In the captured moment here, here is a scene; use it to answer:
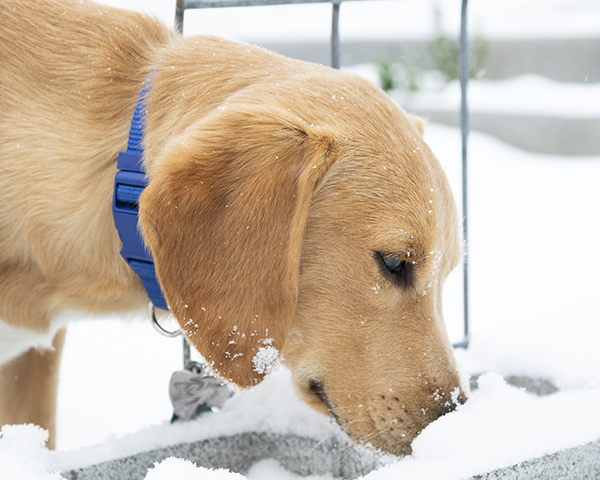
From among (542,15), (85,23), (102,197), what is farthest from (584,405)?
(542,15)

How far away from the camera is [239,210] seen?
161 cm

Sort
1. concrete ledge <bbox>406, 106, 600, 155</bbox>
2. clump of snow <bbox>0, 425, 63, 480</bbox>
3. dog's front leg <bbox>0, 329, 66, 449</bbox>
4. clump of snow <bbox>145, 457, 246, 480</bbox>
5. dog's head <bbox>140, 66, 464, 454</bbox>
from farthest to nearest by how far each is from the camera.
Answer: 1. concrete ledge <bbox>406, 106, 600, 155</bbox>
2. dog's front leg <bbox>0, 329, 66, 449</bbox>
3. dog's head <bbox>140, 66, 464, 454</bbox>
4. clump of snow <bbox>0, 425, 63, 480</bbox>
5. clump of snow <bbox>145, 457, 246, 480</bbox>

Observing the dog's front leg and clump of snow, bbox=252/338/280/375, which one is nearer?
clump of snow, bbox=252/338/280/375

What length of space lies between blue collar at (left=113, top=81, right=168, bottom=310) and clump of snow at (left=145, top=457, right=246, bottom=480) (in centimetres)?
60

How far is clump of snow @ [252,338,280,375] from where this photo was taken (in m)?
1.68

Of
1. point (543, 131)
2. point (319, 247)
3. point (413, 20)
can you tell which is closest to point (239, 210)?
point (319, 247)

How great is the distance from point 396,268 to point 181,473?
0.79 m

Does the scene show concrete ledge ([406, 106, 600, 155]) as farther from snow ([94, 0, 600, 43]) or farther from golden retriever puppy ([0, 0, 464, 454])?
golden retriever puppy ([0, 0, 464, 454])

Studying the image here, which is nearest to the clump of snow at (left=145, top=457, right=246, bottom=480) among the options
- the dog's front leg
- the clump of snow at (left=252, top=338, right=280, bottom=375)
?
the clump of snow at (left=252, top=338, right=280, bottom=375)

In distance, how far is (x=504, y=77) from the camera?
27.2ft

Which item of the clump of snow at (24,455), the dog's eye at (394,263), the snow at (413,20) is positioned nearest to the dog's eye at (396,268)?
the dog's eye at (394,263)

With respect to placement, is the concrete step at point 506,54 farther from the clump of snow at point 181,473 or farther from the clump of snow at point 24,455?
the clump of snow at point 181,473

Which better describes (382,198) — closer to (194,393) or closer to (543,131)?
(194,393)

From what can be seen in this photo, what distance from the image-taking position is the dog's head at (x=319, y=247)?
5.30ft
